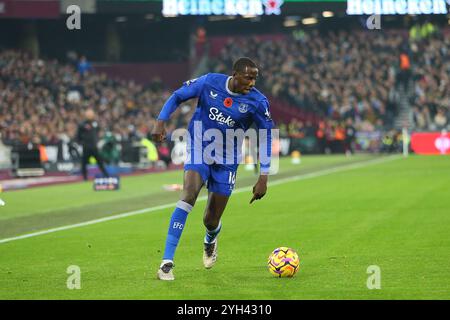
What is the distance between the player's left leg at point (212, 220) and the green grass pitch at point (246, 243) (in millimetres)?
200

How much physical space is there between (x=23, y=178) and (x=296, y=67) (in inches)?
958

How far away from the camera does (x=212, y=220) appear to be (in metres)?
11.8

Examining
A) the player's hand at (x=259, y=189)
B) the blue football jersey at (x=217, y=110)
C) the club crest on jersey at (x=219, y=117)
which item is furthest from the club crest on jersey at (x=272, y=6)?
the player's hand at (x=259, y=189)

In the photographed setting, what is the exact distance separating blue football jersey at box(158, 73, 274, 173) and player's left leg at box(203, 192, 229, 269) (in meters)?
0.46

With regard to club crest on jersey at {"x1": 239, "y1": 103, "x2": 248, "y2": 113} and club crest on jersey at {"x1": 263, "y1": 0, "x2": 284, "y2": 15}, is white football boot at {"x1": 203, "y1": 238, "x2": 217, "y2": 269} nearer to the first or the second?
club crest on jersey at {"x1": 239, "y1": 103, "x2": 248, "y2": 113}

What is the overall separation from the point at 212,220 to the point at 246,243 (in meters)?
2.61

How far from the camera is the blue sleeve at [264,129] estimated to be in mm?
11398

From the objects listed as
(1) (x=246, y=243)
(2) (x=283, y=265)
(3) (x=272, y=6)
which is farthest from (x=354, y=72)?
(2) (x=283, y=265)

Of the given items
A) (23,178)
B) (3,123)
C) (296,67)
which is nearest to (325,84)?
(296,67)

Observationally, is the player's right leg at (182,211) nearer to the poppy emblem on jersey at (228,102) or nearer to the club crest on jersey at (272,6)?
the poppy emblem on jersey at (228,102)

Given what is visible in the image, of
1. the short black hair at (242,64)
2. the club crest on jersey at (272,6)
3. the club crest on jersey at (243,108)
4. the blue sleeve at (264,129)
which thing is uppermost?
the club crest on jersey at (272,6)

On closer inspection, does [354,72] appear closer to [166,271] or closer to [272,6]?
[272,6]

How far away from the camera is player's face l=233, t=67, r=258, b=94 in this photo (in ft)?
36.1

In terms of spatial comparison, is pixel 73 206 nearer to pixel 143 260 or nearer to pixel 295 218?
pixel 295 218
